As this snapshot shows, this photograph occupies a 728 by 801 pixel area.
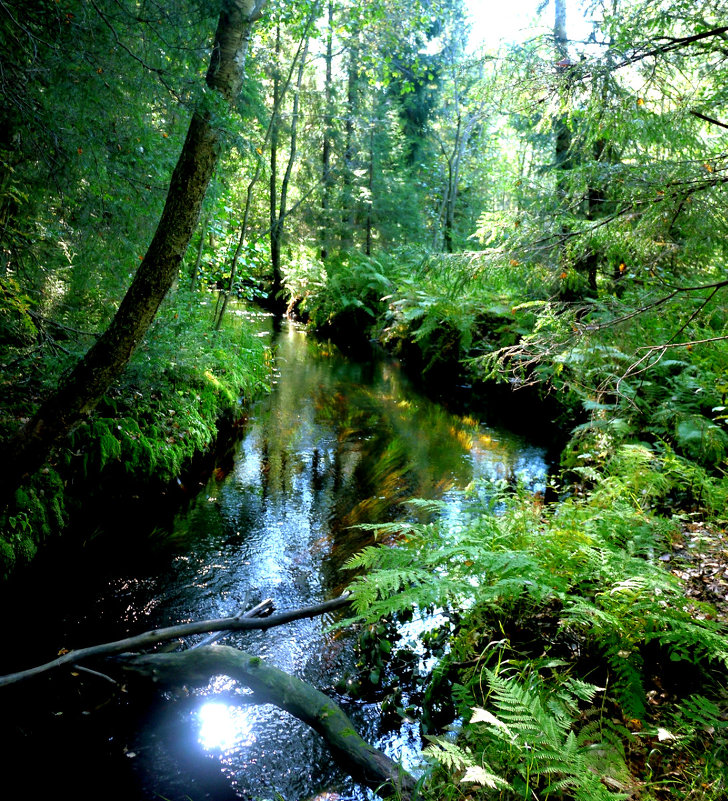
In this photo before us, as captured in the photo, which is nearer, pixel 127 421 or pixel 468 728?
pixel 468 728

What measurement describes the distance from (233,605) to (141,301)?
2.67m

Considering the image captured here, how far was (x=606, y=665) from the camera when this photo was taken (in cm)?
285

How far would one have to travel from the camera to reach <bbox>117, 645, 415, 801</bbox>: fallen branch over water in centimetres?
262

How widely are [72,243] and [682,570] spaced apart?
6.23 metres

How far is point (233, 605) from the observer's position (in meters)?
4.28

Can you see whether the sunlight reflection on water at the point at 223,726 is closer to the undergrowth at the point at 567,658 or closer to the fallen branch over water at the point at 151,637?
the fallen branch over water at the point at 151,637

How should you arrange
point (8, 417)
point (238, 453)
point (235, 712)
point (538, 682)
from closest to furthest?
1. point (538, 682)
2. point (235, 712)
3. point (8, 417)
4. point (238, 453)

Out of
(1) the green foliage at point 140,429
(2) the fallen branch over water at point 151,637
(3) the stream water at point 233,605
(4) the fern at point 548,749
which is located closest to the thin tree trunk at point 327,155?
(1) the green foliage at point 140,429

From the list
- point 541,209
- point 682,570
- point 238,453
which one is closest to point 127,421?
point 238,453

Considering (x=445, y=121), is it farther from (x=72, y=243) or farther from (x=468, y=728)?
(x=468, y=728)

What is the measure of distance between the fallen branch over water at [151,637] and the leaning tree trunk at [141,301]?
1.59m

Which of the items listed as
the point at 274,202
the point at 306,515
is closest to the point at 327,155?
the point at 274,202

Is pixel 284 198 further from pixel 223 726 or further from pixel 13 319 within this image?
pixel 223 726

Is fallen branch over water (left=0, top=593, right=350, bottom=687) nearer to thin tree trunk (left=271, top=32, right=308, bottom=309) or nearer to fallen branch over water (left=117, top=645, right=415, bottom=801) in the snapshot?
fallen branch over water (left=117, top=645, right=415, bottom=801)
